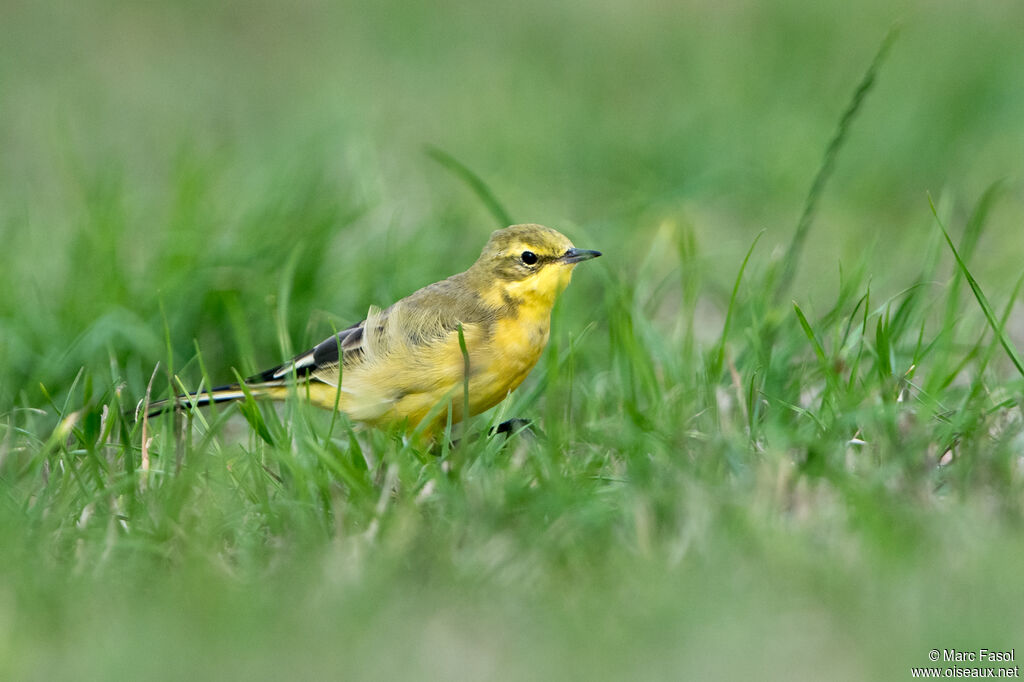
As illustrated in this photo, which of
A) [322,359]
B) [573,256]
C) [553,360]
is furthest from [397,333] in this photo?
[553,360]

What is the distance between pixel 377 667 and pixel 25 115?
8.43 metres

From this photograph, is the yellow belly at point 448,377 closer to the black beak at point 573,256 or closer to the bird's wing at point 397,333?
the bird's wing at point 397,333

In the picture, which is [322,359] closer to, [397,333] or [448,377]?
[397,333]

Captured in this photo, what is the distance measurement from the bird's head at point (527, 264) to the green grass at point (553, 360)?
0.34m

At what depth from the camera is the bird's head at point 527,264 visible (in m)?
4.92

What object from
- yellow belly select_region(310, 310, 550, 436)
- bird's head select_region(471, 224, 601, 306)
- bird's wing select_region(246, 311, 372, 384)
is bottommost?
yellow belly select_region(310, 310, 550, 436)

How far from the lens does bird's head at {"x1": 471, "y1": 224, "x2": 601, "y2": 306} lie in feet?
16.1

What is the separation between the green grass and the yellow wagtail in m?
0.17

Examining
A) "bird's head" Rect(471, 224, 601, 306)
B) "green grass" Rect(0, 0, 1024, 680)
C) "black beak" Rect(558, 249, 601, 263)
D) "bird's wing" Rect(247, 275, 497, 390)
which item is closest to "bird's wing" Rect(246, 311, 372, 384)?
A: "bird's wing" Rect(247, 275, 497, 390)

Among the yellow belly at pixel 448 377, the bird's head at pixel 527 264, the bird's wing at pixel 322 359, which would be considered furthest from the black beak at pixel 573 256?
the bird's wing at pixel 322 359

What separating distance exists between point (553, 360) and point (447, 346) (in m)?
0.75

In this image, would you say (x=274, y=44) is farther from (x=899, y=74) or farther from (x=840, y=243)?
(x=840, y=243)

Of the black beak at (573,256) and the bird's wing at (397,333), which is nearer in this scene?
the bird's wing at (397,333)

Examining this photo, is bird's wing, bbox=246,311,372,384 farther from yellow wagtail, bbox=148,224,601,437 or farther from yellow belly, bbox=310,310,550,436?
yellow belly, bbox=310,310,550,436
